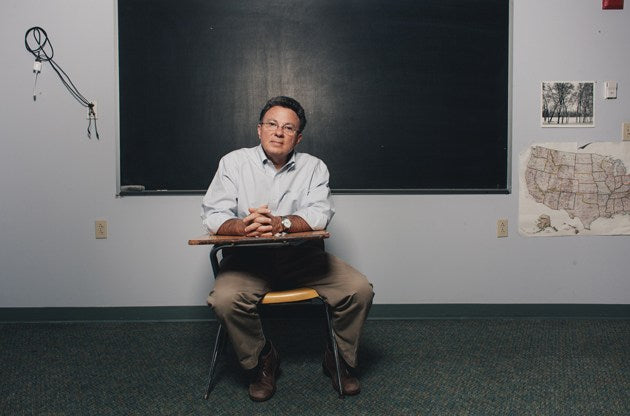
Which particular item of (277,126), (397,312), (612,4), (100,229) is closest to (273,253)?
(277,126)

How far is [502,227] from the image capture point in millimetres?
2904

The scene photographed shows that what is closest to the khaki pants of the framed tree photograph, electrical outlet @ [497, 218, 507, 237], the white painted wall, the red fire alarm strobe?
the white painted wall

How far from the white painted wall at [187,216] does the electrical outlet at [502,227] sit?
4cm

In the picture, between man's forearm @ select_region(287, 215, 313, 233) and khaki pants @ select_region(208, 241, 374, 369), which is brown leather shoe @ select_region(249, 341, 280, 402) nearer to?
khaki pants @ select_region(208, 241, 374, 369)

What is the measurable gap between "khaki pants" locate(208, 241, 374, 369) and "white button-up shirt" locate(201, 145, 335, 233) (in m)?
0.20

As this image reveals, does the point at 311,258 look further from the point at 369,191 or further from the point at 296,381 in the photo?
the point at 369,191

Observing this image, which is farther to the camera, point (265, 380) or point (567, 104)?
point (567, 104)

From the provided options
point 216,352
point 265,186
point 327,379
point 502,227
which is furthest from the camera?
point 502,227

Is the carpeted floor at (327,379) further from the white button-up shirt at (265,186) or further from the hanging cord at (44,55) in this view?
the hanging cord at (44,55)

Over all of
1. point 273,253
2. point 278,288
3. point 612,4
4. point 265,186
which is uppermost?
point 612,4

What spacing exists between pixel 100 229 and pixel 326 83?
1.66 m

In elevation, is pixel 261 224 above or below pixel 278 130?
below

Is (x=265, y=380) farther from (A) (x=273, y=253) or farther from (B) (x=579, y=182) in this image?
(B) (x=579, y=182)

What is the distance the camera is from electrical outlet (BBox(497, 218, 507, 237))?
2.90 m
